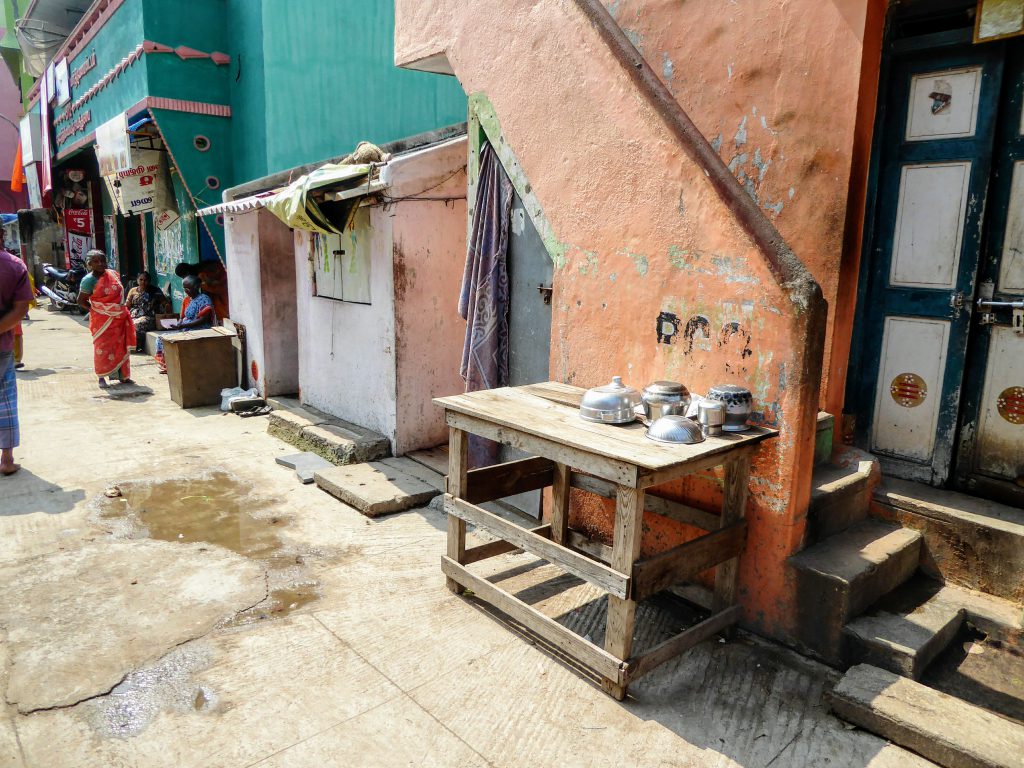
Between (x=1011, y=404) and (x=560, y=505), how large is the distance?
94.1 inches

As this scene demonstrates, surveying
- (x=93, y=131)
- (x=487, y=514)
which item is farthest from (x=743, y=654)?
(x=93, y=131)

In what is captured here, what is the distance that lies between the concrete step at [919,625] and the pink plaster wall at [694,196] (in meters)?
0.33

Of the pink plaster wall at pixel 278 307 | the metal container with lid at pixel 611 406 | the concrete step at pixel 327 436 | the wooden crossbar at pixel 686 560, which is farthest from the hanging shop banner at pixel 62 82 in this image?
the wooden crossbar at pixel 686 560

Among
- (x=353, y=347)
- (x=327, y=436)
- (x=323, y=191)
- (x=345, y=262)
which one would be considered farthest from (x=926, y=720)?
(x=345, y=262)

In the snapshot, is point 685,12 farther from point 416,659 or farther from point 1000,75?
point 416,659

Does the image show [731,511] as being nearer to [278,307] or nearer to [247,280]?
[278,307]

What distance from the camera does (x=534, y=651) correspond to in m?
3.35

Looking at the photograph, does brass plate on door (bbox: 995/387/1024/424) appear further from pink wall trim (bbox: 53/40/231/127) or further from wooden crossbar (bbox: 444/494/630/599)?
pink wall trim (bbox: 53/40/231/127)

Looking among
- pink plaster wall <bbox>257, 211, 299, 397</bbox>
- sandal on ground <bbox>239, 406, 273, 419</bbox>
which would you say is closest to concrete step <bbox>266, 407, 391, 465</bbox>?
sandal on ground <bbox>239, 406, 273, 419</bbox>

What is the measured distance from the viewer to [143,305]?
11.9 m

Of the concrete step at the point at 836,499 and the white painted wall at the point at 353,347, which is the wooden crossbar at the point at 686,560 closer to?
the concrete step at the point at 836,499

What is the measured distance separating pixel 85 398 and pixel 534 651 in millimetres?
7544

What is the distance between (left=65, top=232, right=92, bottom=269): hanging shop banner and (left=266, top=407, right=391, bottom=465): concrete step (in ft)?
50.2

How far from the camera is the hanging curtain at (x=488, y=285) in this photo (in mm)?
4785
